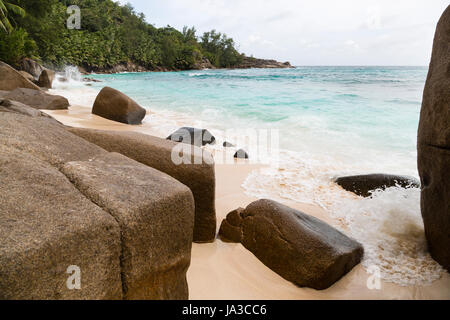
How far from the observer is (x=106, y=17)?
5528cm

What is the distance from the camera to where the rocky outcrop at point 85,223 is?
3.08 feet

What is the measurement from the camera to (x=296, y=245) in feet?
7.04

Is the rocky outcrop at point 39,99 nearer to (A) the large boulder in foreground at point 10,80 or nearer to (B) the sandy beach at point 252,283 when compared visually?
(A) the large boulder in foreground at point 10,80

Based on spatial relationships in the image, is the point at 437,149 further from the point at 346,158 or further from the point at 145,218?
the point at 346,158

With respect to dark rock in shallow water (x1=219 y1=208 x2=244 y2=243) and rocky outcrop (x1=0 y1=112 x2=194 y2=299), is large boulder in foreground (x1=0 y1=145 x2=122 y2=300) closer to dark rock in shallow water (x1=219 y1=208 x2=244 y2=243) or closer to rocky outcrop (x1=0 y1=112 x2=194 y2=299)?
rocky outcrop (x1=0 y1=112 x2=194 y2=299)

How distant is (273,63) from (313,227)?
9946 cm

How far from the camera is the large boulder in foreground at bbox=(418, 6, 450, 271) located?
84.2 inches

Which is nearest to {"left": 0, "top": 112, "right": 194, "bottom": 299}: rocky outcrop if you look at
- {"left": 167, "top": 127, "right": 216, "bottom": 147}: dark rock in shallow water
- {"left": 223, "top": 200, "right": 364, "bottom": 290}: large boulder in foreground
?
{"left": 223, "top": 200, "right": 364, "bottom": 290}: large boulder in foreground

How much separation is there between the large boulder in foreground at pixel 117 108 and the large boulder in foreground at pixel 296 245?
5.61 m

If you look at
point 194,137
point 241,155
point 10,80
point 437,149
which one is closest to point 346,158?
point 241,155

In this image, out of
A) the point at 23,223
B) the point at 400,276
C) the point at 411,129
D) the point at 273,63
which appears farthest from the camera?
the point at 273,63

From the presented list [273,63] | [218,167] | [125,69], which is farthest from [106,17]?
[218,167]

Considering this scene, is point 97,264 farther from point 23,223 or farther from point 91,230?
point 23,223
